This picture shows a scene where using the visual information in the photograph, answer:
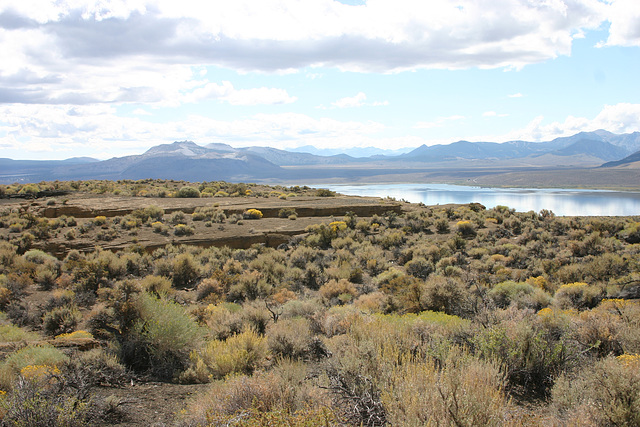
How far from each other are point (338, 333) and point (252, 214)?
657 inches

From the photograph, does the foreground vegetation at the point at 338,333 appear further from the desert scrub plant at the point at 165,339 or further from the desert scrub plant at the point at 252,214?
the desert scrub plant at the point at 252,214

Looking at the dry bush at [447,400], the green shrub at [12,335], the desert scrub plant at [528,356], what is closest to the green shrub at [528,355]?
the desert scrub plant at [528,356]

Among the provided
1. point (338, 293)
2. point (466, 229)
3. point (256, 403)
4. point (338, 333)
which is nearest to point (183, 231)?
point (338, 293)

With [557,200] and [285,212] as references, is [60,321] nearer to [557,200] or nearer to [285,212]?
[285,212]

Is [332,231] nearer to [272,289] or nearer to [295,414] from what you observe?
[272,289]

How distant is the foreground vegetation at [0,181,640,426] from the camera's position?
3783 millimetres

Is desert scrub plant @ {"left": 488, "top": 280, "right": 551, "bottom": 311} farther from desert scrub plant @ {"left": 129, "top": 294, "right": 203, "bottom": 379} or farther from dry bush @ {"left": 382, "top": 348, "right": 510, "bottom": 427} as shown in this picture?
desert scrub plant @ {"left": 129, "top": 294, "right": 203, "bottom": 379}

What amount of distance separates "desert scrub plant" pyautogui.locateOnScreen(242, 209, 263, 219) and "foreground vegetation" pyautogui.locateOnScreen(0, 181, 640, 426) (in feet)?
21.2

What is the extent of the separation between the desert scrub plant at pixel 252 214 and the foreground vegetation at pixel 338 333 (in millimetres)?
6459

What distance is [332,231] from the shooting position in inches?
778

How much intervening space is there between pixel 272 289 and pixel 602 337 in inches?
347

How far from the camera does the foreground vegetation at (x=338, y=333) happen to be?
149 inches

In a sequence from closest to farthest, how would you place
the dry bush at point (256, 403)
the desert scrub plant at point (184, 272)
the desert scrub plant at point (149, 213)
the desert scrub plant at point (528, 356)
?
1. the dry bush at point (256, 403)
2. the desert scrub plant at point (528, 356)
3. the desert scrub plant at point (184, 272)
4. the desert scrub plant at point (149, 213)

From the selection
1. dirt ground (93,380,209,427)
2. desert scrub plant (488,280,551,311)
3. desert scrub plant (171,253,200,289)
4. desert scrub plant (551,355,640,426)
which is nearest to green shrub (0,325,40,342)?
dirt ground (93,380,209,427)
